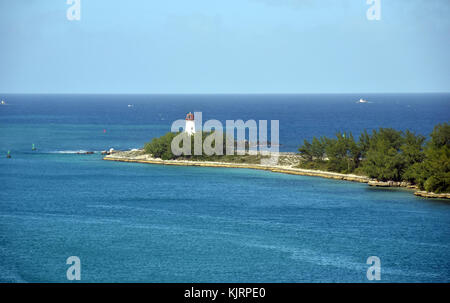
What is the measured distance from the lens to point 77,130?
135250mm

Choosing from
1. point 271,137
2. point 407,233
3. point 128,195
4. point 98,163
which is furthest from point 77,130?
point 407,233

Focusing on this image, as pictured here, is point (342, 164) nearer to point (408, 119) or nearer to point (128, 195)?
point (128, 195)

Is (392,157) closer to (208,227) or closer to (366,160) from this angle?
(366,160)

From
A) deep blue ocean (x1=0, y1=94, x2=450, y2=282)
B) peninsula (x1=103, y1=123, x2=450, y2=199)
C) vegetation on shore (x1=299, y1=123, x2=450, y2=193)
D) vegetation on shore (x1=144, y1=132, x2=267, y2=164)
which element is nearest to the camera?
deep blue ocean (x1=0, y1=94, x2=450, y2=282)

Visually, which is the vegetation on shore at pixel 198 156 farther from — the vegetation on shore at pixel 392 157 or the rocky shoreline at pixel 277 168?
the vegetation on shore at pixel 392 157

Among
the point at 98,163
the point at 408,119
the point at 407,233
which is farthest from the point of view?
the point at 408,119

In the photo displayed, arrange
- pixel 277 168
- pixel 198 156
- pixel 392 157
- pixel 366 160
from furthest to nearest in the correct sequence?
pixel 198 156, pixel 277 168, pixel 366 160, pixel 392 157

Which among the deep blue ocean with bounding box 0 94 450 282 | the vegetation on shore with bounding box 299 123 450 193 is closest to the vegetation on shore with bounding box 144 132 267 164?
the deep blue ocean with bounding box 0 94 450 282

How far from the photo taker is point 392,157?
64750 millimetres

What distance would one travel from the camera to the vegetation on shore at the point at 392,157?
196ft

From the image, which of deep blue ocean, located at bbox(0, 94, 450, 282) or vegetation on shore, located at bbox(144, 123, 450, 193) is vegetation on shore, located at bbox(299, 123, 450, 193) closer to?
vegetation on shore, located at bbox(144, 123, 450, 193)

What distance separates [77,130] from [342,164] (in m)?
75.7

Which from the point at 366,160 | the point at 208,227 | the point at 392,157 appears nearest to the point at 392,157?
the point at 392,157

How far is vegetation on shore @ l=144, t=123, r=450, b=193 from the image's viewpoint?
59625mm
